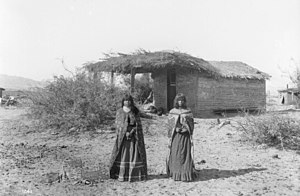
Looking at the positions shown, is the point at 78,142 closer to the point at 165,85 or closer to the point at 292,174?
the point at 292,174

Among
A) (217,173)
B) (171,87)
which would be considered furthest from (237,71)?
(217,173)

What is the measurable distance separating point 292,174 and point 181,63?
26.7ft

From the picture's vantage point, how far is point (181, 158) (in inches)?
183

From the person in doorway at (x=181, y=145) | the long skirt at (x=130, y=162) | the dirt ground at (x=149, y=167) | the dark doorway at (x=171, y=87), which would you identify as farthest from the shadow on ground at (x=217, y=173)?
the dark doorway at (x=171, y=87)

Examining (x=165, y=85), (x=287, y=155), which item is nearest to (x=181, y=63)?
(x=165, y=85)

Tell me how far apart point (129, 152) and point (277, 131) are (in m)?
4.17

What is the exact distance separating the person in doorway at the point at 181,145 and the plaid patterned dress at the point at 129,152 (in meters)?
0.51

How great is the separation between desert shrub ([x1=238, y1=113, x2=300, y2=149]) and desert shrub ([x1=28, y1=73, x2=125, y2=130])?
205 inches

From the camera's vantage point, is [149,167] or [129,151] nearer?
[129,151]

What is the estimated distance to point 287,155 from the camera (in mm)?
6566

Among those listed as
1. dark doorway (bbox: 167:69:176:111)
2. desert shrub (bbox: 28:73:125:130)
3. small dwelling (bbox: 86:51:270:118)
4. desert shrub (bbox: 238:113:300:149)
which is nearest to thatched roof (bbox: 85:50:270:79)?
small dwelling (bbox: 86:51:270:118)

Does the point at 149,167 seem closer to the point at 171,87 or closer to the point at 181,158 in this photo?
the point at 181,158

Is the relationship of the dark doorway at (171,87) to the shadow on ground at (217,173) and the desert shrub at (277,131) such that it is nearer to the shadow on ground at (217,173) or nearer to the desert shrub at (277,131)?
the desert shrub at (277,131)

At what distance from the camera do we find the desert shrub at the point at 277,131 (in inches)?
271
